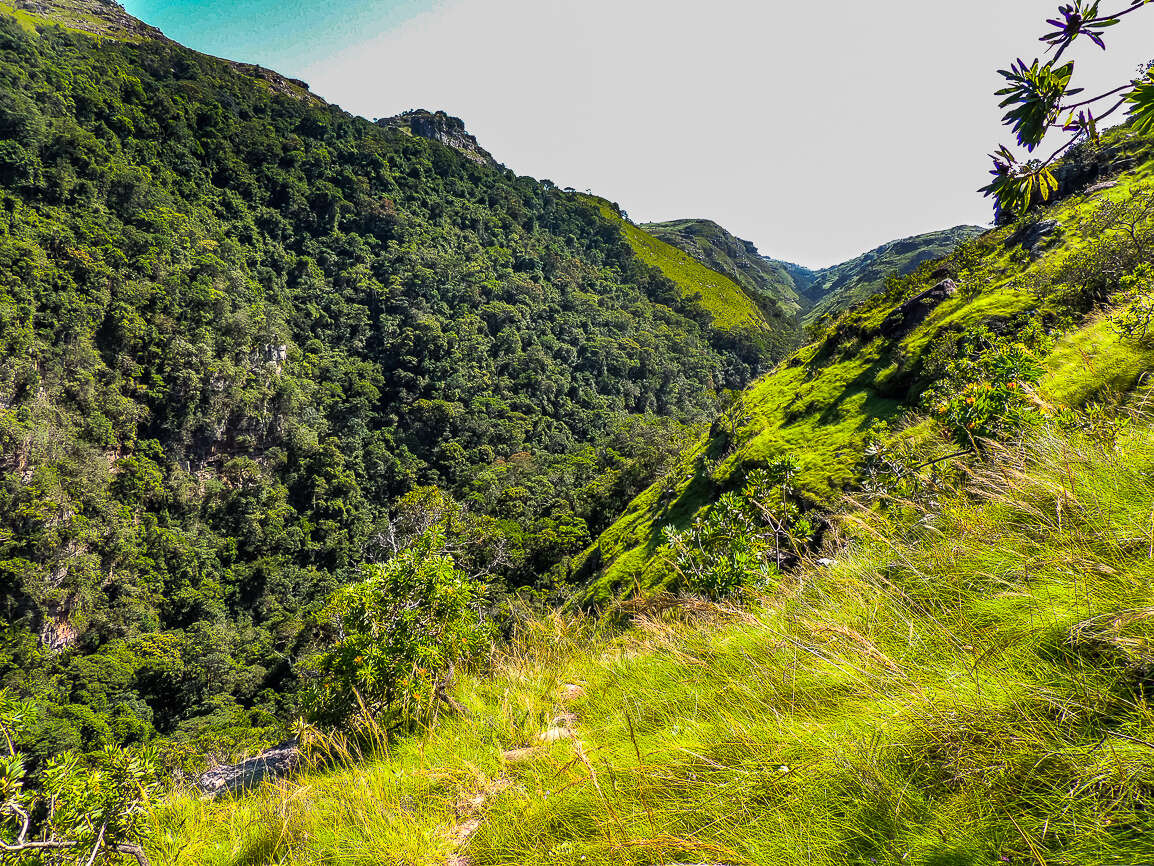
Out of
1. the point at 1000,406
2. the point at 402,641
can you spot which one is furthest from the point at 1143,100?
the point at 402,641

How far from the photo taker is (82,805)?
3129 millimetres

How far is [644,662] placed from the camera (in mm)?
3633

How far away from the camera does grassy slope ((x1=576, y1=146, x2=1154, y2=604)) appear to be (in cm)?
1719

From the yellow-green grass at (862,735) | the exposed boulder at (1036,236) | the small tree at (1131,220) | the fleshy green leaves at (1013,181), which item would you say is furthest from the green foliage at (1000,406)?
the exposed boulder at (1036,236)

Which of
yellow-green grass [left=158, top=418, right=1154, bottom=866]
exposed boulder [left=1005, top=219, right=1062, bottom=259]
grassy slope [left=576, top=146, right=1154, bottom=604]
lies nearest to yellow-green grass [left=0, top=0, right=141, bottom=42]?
grassy slope [left=576, top=146, right=1154, bottom=604]

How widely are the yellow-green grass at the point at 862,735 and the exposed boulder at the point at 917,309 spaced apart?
78.4 ft

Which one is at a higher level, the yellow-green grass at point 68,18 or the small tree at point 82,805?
the yellow-green grass at point 68,18

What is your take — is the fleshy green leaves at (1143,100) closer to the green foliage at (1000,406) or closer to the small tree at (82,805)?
the green foliage at (1000,406)

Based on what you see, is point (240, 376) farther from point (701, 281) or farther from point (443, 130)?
point (443, 130)

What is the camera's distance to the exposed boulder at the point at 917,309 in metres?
22.8

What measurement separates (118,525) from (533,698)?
6046 centimetres

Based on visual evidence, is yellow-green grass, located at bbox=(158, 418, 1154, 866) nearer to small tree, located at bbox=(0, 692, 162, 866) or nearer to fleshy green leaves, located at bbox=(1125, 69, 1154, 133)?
small tree, located at bbox=(0, 692, 162, 866)

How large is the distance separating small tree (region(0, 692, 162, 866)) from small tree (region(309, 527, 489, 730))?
1.47m

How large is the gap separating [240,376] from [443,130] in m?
122
